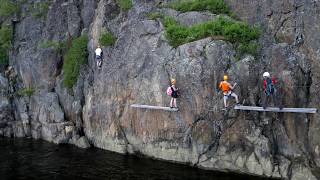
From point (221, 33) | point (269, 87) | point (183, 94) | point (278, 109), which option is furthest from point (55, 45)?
point (278, 109)

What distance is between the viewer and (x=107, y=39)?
1451 inches

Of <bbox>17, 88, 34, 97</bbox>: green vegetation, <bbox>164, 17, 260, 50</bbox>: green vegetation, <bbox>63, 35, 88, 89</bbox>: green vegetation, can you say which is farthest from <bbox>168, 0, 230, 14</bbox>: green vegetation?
<bbox>17, 88, 34, 97</bbox>: green vegetation

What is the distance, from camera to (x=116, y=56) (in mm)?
35969

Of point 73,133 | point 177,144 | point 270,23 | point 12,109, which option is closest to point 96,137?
point 73,133

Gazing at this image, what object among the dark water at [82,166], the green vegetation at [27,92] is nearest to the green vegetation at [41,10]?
the green vegetation at [27,92]

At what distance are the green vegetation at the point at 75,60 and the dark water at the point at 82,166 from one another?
6247 millimetres

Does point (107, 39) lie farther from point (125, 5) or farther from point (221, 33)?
point (221, 33)

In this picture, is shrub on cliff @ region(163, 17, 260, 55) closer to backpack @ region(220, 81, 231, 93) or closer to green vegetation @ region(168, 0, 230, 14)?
green vegetation @ region(168, 0, 230, 14)

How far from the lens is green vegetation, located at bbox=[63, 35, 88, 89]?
39469mm

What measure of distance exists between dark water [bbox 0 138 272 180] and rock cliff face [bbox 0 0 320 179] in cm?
119

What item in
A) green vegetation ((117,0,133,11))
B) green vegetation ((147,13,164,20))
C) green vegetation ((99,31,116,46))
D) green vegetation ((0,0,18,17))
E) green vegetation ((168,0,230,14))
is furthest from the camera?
green vegetation ((0,0,18,17))

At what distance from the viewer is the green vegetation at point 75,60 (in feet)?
129

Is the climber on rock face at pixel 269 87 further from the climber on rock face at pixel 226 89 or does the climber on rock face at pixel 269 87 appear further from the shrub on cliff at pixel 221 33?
the shrub on cliff at pixel 221 33

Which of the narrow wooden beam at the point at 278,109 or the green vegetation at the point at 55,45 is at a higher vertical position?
the green vegetation at the point at 55,45
